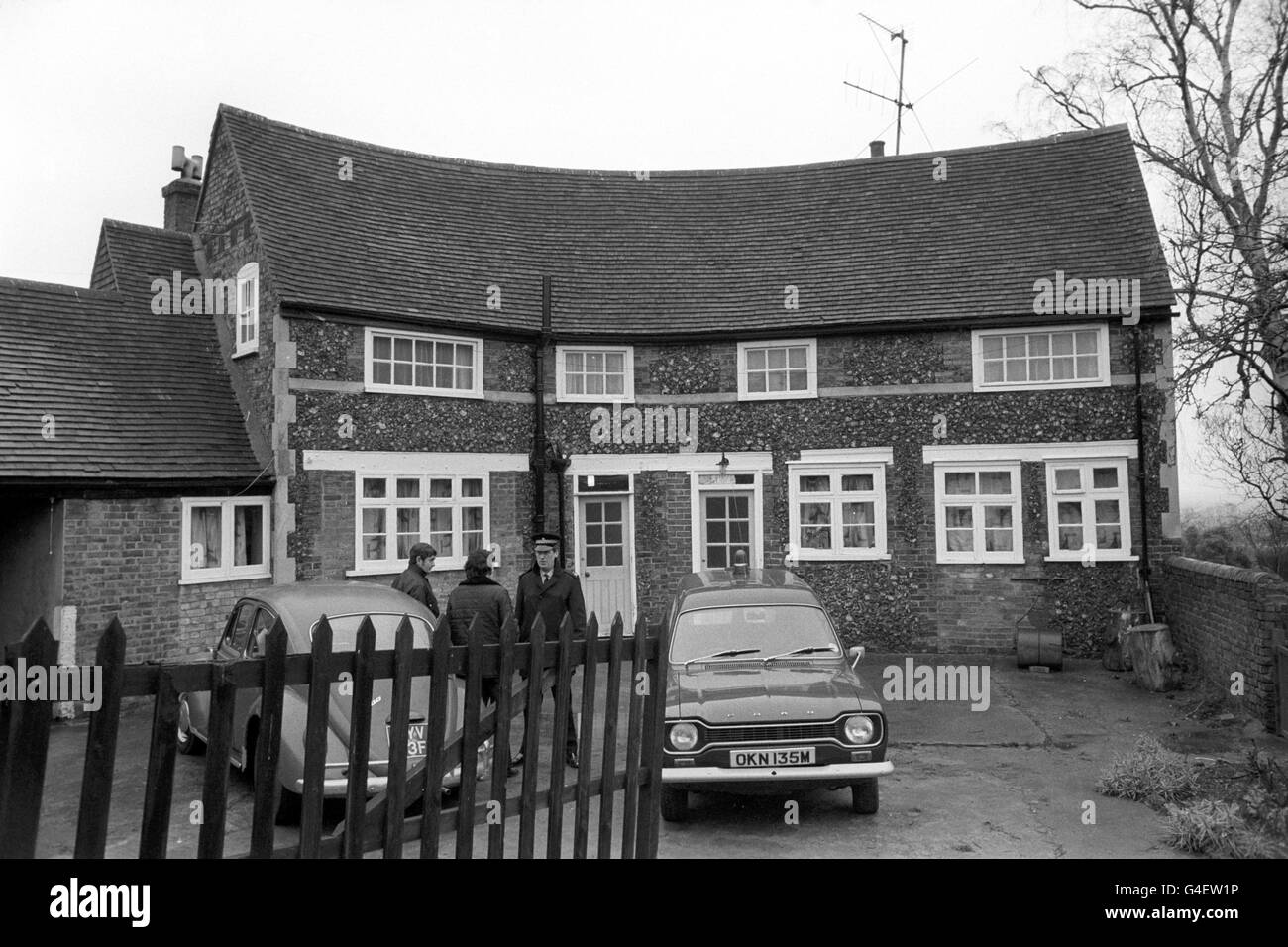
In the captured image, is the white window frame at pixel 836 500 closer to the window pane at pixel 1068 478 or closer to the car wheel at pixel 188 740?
the window pane at pixel 1068 478

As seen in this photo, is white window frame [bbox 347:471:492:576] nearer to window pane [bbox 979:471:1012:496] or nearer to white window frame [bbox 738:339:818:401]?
white window frame [bbox 738:339:818:401]

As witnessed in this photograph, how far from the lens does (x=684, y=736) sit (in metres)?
6.56

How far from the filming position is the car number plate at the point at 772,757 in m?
6.47

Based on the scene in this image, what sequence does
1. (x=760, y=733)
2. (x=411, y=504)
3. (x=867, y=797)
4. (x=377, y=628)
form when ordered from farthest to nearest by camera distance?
(x=411, y=504) → (x=377, y=628) → (x=867, y=797) → (x=760, y=733)

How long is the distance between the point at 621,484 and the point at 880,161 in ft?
29.6

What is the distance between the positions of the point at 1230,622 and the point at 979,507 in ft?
15.9

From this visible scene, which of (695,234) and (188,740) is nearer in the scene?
(188,740)

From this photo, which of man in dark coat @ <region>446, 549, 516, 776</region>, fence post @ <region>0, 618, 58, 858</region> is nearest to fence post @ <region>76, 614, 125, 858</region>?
fence post @ <region>0, 618, 58, 858</region>

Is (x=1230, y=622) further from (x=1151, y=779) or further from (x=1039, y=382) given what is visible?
(x=1039, y=382)

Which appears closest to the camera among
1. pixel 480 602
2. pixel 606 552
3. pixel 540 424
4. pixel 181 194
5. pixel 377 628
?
pixel 377 628

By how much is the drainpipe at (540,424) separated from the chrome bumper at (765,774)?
9.55m

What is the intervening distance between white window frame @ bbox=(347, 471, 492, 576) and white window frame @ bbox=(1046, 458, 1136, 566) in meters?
9.36

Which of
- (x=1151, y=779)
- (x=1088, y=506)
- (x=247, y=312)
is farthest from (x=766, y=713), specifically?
(x=247, y=312)

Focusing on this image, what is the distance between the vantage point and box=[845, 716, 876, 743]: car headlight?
6586 mm
